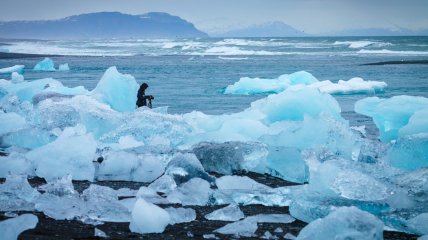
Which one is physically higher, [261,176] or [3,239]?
[3,239]

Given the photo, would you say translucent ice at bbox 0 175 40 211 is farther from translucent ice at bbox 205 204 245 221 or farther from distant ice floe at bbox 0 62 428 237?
translucent ice at bbox 205 204 245 221

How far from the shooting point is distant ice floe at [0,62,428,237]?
350cm

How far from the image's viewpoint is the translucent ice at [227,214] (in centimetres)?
354

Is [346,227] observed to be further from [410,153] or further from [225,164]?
[410,153]

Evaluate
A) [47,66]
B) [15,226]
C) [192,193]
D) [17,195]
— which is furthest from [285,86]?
[47,66]

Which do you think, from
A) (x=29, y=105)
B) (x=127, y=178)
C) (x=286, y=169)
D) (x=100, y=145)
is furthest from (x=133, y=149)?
(x=29, y=105)

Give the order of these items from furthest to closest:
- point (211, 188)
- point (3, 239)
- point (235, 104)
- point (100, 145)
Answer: point (235, 104)
point (100, 145)
point (211, 188)
point (3, 239)

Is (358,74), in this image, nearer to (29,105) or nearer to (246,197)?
(29,105)

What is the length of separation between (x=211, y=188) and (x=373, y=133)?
17.4ft

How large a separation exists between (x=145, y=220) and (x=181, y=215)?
1.33 feet

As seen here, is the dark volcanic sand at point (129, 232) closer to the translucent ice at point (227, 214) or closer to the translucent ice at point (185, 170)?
the translucent ice at point (227, 214)

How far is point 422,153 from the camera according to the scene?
17.0ft

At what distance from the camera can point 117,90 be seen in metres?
10.0

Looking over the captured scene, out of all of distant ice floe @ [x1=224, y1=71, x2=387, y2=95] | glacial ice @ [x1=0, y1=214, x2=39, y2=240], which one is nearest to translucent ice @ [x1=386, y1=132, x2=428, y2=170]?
glacial ice @ [x1=0, y1=214, x2=39, y2=240]
